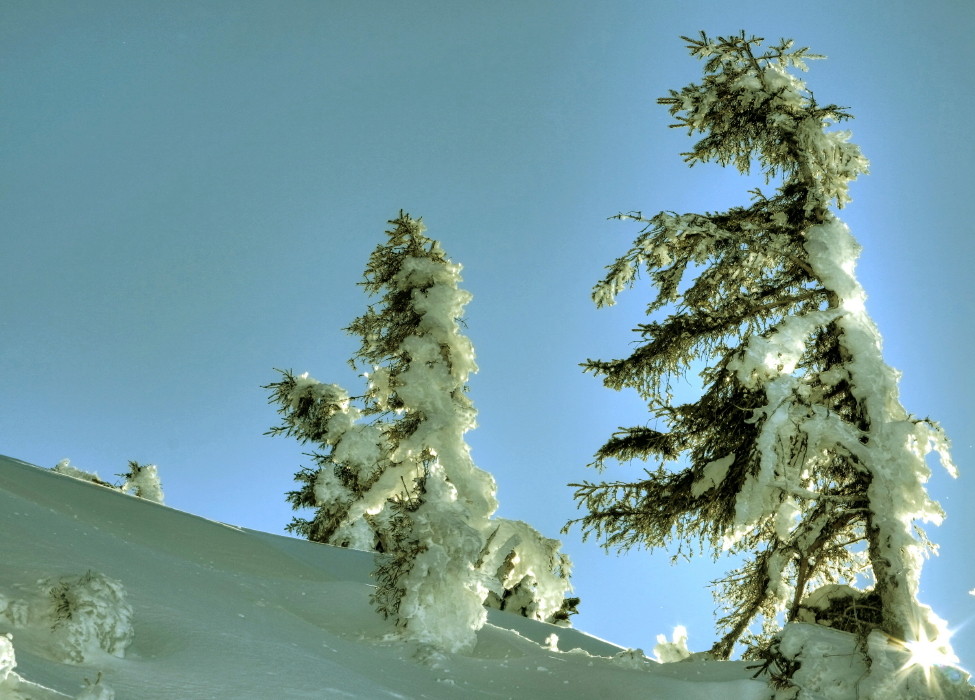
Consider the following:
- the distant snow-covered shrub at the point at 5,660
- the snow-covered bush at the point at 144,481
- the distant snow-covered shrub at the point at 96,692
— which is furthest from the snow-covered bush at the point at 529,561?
the snow-covered bush at the point at 144,481

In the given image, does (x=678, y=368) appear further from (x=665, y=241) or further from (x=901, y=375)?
(x=901, y=375)

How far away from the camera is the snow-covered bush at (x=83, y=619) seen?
13.2 ft

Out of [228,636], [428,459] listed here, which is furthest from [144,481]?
[228,636]

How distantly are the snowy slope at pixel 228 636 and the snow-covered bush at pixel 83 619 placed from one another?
6 centimetres

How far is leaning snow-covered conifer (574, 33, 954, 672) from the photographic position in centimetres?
764

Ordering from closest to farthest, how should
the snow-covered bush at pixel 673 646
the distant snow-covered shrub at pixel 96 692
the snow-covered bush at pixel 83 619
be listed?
the distant snow-covered shrub at pixel 96 692
the snow-covered bush at pixel 83 619
the snow-covered bush at pixel 673 646

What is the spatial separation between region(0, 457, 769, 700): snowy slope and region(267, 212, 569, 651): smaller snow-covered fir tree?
26.9 inches

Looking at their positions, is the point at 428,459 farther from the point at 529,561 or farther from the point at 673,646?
the point at 673,646

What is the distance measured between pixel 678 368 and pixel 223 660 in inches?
259

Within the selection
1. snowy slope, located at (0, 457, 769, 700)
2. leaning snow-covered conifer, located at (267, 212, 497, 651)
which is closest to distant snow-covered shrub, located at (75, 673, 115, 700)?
snowy slope, located at (0, 457, 769, 700)

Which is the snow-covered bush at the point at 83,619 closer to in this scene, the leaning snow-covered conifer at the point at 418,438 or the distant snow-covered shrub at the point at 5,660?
the distant snow-covered shrub at the point at 5,660

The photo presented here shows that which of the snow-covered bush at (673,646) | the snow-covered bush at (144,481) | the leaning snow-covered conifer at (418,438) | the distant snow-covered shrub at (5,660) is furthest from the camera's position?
the snow-covered bush at (144,481)

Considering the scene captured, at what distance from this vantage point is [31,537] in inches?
233

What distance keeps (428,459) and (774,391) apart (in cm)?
718
